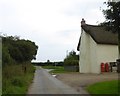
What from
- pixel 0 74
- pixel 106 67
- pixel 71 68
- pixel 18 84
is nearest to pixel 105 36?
pixel 106 67

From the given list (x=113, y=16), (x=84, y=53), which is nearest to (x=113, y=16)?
(x=113, y=16)

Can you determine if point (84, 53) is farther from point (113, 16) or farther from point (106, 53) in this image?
point (113, 16)

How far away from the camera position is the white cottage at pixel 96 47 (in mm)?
60938

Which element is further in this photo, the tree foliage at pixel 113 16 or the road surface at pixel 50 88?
the road surface at pixel 50 88

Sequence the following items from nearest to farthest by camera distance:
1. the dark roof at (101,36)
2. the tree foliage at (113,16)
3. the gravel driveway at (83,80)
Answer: the tree foliage at (113,16)
the gravel driveway at (83,80)
the dark roof at (101,36)

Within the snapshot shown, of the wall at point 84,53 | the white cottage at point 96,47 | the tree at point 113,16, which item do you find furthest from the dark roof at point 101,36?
the tree at point 113,16

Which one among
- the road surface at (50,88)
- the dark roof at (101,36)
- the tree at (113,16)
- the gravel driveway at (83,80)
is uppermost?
the dark roof at (101,36)

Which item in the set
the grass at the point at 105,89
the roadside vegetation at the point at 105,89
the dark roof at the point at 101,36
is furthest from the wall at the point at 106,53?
the roadside vegetation at the point at 105,89

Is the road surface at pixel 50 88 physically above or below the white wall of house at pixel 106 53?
below

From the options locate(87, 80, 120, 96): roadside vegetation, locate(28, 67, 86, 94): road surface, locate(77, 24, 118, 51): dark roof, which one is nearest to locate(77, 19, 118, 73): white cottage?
locate(77, 24, 118, 51): dark roof

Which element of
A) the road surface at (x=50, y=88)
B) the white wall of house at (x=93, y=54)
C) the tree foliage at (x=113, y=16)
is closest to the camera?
the tree foliage at (x=113, y=16)

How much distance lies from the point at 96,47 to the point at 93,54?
2085 millimetres

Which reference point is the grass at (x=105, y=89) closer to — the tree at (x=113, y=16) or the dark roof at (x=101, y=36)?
the tree at (x=113, y=16)

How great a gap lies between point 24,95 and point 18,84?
646 cm
